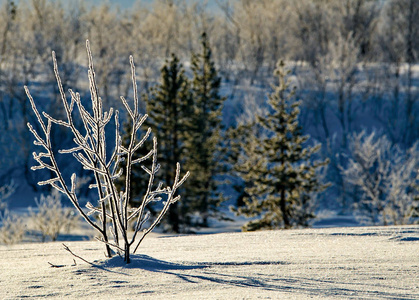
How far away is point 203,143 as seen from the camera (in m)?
30.2

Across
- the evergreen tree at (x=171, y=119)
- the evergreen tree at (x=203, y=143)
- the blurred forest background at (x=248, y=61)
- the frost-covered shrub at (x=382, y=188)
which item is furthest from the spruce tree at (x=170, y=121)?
the frost-covered shrub at (x=382, y=188)

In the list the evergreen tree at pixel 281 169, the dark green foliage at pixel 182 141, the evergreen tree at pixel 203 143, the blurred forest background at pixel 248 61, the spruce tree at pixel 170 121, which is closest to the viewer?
the evergreen tree at pixel 281 169

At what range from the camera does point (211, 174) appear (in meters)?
32.8

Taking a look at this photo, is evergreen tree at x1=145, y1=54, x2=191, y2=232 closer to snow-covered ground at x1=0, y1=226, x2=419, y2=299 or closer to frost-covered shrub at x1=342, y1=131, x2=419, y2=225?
frost-covered shrub at x1=342, y1=131, x2=419, y2=225

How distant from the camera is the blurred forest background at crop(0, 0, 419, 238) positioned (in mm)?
39406

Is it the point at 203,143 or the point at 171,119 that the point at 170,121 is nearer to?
the point at 171,119

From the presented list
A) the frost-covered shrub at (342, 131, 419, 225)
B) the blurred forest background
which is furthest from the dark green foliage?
the frost-covered shrub at (342, 131, 419, 225)

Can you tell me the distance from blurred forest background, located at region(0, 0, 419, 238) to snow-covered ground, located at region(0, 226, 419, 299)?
Result: 27.7 metres

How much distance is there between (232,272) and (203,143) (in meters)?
25.3

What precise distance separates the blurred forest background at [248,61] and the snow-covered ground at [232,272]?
90.7 feet

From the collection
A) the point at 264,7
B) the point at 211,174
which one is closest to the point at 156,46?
the point at 264,7

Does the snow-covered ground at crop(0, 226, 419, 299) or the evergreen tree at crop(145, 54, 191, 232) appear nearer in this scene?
the snow-covered ground at crop(0, 226, 419, 299)

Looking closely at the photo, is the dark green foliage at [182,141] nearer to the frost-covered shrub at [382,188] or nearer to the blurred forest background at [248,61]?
the blurred forest background at [248,61]

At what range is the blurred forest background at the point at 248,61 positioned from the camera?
129 feet
